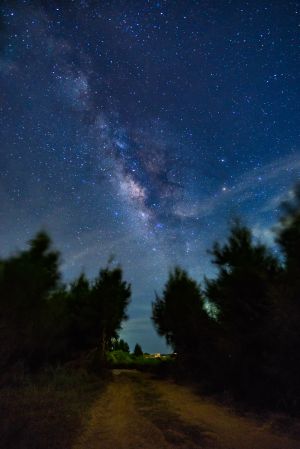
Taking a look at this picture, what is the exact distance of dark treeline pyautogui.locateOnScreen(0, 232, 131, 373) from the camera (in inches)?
510

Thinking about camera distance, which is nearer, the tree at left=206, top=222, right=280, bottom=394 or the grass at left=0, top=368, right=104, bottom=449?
the grass at left=0, top=368, right=104, bottom=449

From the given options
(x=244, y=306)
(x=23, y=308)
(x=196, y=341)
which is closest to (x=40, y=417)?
(x=23, y=308)

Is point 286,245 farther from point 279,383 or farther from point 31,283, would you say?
point 31,283

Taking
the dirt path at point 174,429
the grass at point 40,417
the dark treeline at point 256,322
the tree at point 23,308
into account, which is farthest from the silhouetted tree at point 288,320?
the tree at point 23,308

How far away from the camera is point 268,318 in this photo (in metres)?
12.0

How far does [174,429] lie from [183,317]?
1754 cm

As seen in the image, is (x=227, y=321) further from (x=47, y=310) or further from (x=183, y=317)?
(x=183, y=317)

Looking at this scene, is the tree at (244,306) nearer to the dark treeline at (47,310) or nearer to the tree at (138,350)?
the dark treeline at (47,310)

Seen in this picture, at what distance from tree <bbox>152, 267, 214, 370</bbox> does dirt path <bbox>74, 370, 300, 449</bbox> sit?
748cm

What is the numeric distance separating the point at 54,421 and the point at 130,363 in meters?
32.9

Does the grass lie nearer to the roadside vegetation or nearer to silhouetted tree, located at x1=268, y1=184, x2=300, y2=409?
the roadside vegetation

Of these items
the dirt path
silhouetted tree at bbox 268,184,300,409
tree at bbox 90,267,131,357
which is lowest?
the dirt path

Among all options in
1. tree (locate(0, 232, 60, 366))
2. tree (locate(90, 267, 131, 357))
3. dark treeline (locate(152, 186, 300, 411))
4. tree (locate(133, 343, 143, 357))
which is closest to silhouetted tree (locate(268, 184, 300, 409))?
dark treeline (locate(152, 186, 300, 411))

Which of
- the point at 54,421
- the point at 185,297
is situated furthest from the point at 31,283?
the point at 185,297
